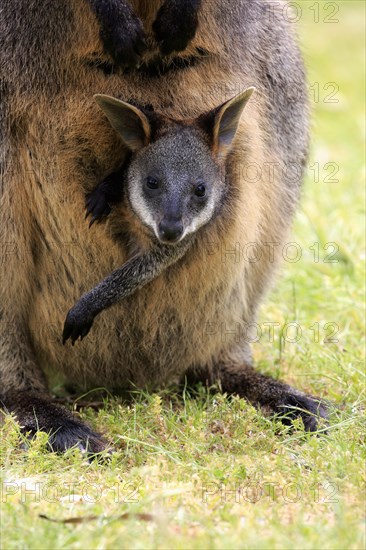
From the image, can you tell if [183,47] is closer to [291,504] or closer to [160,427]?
[160,427]

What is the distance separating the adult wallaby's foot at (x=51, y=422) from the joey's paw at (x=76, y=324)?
0.42 m

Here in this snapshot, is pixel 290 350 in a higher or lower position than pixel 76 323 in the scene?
lower

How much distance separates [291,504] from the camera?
4.02 m

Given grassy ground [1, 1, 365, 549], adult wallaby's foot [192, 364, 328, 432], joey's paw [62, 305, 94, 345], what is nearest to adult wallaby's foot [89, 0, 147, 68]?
joey's paw [62, 305, 94, 345]

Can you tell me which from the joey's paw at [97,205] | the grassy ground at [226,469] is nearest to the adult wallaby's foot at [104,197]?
the joey's paw at [97,205]

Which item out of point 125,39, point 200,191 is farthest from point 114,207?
point 125,39

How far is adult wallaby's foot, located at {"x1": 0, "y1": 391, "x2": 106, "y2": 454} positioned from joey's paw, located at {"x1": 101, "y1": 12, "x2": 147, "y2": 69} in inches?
68.0

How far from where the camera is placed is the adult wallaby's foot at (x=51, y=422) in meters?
4.82

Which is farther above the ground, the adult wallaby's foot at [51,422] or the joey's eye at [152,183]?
the joey's eye at [152,183]

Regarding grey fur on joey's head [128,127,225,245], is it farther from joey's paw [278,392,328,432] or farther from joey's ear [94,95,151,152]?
joey's paw [278,392,328,432]

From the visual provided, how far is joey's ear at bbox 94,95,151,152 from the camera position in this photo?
4668 millimetres

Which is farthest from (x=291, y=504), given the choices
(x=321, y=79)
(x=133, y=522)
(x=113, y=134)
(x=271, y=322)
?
(x=321, y=79)

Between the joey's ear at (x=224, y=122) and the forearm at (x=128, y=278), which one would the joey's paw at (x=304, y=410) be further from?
the joey's ear at (x=224, y=122)

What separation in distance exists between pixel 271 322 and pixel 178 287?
1.60 metres
